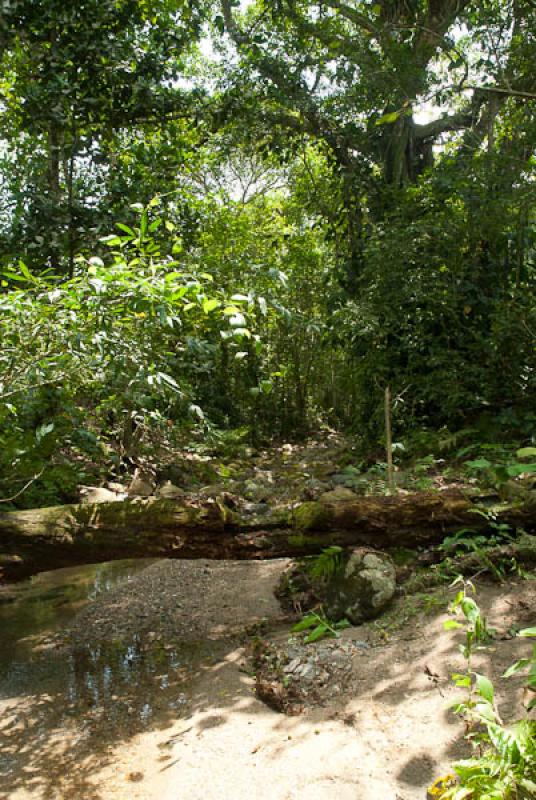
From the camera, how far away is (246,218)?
1045 cm

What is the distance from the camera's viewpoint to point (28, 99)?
532 cm

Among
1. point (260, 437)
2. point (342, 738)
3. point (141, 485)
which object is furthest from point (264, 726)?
point (260, 437)

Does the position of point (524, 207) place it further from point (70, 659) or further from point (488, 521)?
point (70, 659)

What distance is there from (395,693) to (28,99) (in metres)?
5.51

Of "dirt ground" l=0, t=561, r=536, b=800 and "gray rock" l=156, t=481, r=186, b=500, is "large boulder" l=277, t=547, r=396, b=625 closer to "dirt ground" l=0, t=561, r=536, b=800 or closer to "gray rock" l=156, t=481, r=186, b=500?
"dirt ground" l=0, t=561, r=536, b=800

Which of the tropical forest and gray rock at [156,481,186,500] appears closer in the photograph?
the tropical forest

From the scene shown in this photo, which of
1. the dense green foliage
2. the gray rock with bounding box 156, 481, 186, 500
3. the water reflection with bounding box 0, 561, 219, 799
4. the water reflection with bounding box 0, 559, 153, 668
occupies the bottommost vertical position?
the water reflection with bounding box 0, 561, 219, 799

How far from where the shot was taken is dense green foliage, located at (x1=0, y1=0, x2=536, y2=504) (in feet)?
12.8

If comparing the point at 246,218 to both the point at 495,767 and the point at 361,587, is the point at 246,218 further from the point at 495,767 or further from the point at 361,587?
the point at 495,767

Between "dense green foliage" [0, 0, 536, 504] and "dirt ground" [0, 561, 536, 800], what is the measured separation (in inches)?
62.6

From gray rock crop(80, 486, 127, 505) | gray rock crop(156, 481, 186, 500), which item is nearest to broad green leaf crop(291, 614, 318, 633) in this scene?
gray rock crop(80, 486, 127, 505)

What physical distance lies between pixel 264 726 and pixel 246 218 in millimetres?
8948

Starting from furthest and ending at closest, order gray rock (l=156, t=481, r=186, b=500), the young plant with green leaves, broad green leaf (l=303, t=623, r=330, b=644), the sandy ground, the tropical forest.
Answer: gray rock (l=156, t=481, r=186, b=500) < broad green leaf (l=303, t=623, r=330, b=644) < the tropical forest < the sandy ground < the young plant with green leaves

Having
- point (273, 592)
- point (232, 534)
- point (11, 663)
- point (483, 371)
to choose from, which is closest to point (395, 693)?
point (232, 534)
